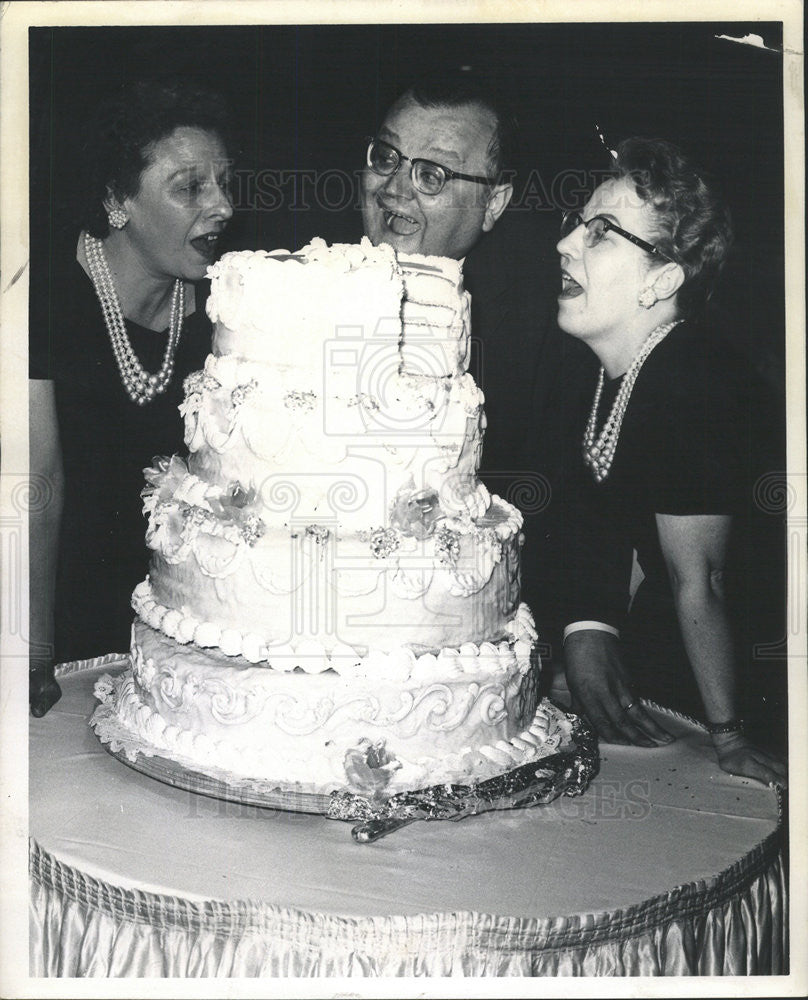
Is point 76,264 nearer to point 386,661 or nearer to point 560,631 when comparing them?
point 386,661

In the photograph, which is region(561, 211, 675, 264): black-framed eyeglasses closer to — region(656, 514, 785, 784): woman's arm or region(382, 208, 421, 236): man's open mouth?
region(382, 208, 421, 236): man's open mouth

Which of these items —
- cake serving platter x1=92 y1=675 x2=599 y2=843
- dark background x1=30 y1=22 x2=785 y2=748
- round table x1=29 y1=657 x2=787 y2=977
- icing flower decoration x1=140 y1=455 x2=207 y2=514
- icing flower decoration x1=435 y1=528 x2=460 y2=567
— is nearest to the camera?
round table x1=29 y1=657 x2=787 y2=977

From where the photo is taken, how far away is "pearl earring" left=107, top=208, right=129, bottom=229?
3.31 meters

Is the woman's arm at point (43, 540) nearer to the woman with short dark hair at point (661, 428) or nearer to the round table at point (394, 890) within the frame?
the round table at point (394, 890)

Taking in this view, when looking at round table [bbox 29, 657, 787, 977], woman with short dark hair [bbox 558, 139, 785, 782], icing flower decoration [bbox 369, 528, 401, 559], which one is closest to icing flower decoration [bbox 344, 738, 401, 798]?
round table [bbox 29, 657, 787, 977]

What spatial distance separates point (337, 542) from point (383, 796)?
2.16 feet

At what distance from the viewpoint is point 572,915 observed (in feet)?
8.11

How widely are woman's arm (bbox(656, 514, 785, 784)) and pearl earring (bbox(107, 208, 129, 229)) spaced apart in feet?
6.18

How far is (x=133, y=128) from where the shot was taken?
3.25m

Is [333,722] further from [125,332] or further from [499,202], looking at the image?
[499,202]

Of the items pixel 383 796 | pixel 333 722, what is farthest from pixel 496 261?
pixel 383 796

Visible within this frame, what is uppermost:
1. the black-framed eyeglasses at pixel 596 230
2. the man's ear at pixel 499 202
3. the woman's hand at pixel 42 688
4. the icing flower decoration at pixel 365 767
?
the man's ear at pixel 499 202

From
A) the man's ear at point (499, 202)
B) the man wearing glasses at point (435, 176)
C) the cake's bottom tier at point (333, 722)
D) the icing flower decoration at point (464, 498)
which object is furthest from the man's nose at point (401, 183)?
the cake's bottom tier at point (333, 722)

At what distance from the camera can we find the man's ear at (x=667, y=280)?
3250 mm
